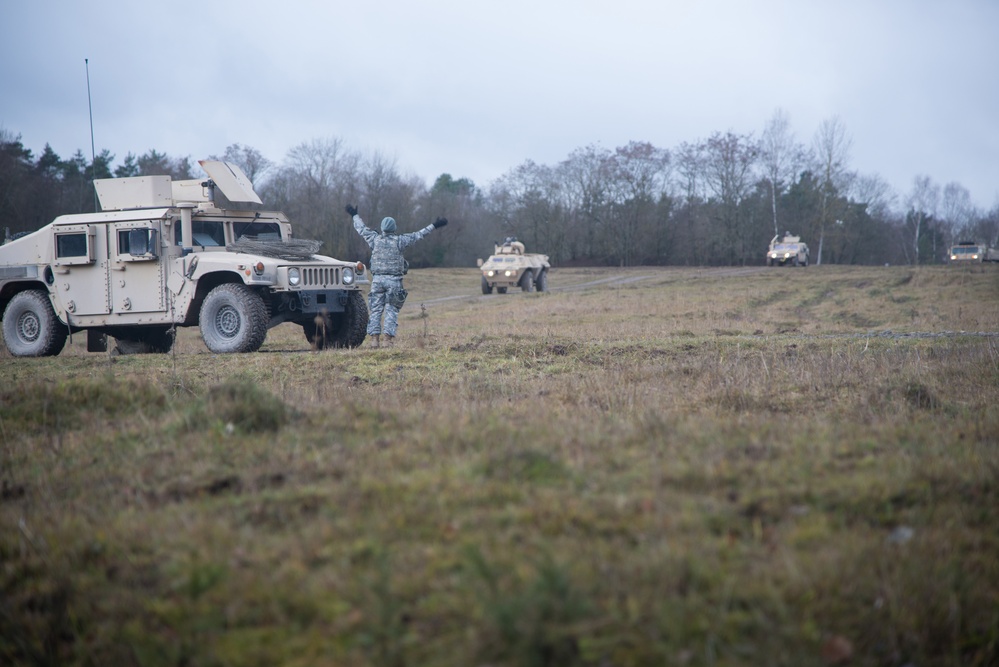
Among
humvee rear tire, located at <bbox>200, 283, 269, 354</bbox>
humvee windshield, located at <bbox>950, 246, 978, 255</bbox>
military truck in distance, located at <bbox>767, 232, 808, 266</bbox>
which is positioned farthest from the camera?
humvee windshield, located at <bbox>950, 246, 978, 255</bbox>

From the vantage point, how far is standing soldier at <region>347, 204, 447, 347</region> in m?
13.4

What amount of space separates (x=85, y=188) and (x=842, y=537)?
49.5 m

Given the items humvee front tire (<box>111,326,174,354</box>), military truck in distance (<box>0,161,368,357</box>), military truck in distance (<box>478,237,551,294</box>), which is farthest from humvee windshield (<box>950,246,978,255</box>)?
humvee front tire (<box>111,326,174,354</box>)

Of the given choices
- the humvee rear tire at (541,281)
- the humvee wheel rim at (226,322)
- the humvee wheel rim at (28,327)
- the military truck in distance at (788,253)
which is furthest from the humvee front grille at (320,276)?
the military truck in distance at (788,253)

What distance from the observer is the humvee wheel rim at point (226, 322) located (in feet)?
39.5

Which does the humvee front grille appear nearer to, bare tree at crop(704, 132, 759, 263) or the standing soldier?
the standing soldier

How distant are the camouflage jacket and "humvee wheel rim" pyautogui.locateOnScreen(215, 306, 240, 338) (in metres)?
2.23

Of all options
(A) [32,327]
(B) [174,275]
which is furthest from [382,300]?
(A) [32,327]

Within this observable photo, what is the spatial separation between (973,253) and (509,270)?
34.6 meters

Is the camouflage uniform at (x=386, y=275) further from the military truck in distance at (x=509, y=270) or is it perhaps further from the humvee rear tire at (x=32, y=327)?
the military truck in distance at (x=509, y=270)

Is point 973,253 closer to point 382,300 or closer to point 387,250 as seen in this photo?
point 387,250

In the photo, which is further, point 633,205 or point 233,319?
point 633,205

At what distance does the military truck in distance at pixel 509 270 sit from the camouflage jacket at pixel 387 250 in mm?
20723

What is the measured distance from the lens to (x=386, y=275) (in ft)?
44.0
